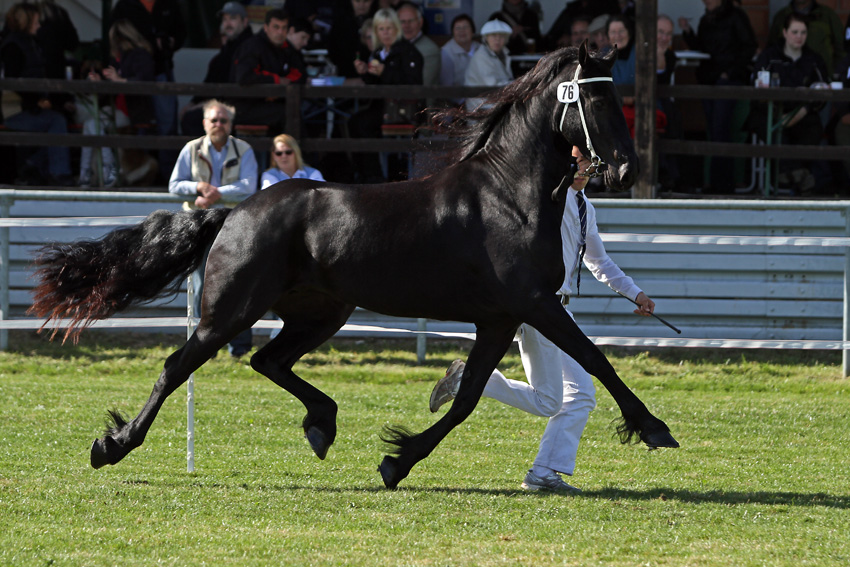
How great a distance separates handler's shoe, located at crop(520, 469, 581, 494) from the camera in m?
5.68

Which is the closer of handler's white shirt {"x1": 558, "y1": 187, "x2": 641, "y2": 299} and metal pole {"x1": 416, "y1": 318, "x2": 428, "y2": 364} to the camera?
handler's white shirt {"x1": 558, "y1": 187, "x2": 641, "y2": 299}

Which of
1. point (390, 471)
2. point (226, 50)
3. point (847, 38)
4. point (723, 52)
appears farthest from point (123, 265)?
point (847, 38)

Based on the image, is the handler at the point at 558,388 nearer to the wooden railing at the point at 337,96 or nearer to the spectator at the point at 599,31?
the wooden railing at the point at 337,96

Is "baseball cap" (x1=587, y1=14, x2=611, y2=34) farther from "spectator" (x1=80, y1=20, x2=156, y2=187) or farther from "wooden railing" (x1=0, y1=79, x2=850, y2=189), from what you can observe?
"spectator" (x1=80, y1=20, x2=156, y2=187)

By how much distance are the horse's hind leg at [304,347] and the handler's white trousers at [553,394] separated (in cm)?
91

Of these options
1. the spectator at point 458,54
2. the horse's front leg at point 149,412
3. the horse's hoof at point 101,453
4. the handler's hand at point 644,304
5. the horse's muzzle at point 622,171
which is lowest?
the horse's hoof at point 101,453

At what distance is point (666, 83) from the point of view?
1113cm

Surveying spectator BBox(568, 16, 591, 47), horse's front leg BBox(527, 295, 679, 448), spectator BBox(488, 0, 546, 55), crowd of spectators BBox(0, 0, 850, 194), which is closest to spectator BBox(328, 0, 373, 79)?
crowd of spectators BBox(0, 0, 850, 194)

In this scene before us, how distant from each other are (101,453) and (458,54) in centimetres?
680

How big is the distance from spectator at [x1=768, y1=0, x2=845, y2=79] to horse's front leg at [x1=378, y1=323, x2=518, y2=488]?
23.8 ft

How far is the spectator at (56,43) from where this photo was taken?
38.3 feet

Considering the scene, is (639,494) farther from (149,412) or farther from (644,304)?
(149,412)

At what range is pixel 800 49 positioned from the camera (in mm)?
11266

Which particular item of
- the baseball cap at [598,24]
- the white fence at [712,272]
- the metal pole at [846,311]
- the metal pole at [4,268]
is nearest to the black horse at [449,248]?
the white fence at [712,272]
